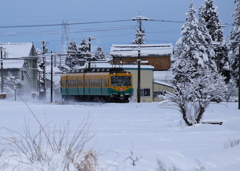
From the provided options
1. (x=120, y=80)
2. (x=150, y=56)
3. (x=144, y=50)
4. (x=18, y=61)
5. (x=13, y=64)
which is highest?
(x=144, y=50)

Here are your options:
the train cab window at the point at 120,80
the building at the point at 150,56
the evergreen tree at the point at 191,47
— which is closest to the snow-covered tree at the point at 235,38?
the evergreen tree at the point at 191,47

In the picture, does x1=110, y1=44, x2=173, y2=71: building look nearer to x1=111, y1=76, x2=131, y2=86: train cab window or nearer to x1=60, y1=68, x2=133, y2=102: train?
x1=60, y1=68, x2=133, y2=102: train

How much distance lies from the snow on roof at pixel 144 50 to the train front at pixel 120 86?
21288 millimetres

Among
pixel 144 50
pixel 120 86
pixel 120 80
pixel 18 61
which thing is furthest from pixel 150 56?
pixel 120 86

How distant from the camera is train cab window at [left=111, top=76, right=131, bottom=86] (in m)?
35.8

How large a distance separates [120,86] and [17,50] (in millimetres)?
34220

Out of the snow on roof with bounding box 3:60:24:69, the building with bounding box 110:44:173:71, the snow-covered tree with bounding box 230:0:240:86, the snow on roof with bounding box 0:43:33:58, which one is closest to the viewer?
the snow-covered tree with bounding box 230:0:240:86

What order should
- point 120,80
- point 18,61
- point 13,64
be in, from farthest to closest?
point 18,61 < point 13,64 < point 120,80

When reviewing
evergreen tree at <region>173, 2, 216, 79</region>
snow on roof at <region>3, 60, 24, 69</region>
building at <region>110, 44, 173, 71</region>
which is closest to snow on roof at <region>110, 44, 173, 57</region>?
building at <region>110, 44, 173, 71</region>

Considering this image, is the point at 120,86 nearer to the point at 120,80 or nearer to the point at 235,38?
the point at 120,80

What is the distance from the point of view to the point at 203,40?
42.2m

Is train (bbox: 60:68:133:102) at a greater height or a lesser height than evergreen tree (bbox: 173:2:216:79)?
lesser

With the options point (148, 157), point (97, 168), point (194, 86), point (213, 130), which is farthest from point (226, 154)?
point (194, 86)

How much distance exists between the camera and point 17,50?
65812 millimetres
